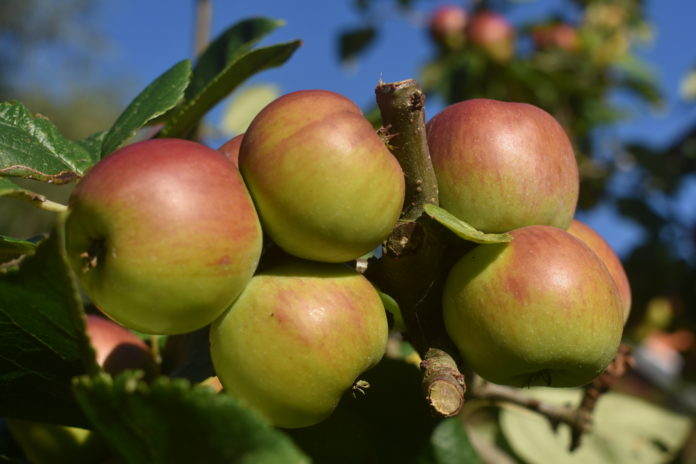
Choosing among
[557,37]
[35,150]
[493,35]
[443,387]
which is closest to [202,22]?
[35,150]

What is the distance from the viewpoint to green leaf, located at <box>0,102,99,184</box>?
0.73m

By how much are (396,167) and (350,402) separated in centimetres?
29

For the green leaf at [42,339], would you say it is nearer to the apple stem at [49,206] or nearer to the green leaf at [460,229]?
the apple stem at [49,206]

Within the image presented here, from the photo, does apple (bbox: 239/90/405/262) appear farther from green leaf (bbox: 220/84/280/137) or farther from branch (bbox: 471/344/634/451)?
green leaf (bbox: 220/84/280/137)

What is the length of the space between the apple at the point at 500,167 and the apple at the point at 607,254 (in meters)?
0.06

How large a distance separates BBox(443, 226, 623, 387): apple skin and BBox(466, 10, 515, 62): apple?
2.61 metres

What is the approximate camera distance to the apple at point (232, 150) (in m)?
0.68

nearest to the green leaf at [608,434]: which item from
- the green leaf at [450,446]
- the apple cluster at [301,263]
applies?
the green leaf at [450,446]

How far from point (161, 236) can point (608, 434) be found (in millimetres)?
1304

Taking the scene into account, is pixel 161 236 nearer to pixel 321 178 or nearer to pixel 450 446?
pixel 321 178

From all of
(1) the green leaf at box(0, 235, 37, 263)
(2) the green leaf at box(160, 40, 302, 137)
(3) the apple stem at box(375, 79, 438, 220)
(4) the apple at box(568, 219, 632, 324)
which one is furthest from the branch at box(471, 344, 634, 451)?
(1) the green leaf at box(0, 235, 37, 263)

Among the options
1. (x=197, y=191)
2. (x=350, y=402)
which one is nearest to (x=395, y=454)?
(x=350, y=402)

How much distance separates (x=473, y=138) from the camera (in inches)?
27.1

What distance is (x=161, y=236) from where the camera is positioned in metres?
0.54
